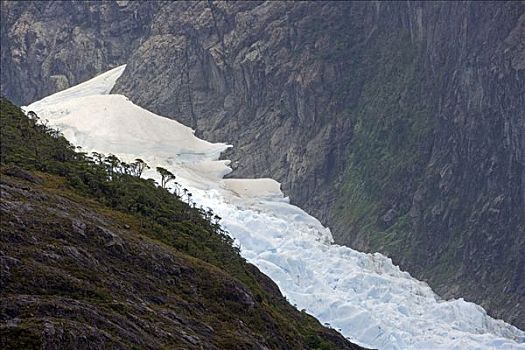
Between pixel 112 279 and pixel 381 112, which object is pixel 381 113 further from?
pixel 112 279

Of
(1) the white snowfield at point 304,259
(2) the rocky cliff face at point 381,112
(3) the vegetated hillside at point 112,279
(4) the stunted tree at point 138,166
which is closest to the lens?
(3) the vegetated hillside at point 112,279

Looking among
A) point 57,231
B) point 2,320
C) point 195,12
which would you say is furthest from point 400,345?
point 195,12

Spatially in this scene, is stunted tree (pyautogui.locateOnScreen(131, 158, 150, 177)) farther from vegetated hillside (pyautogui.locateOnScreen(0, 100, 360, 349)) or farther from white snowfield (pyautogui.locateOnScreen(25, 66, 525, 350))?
vegetated hillside (pyautogui.locateOnScreen(0, 100, 360, 349))

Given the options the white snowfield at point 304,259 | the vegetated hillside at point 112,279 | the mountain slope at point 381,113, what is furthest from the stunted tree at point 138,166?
the mountain slope at point 381,113

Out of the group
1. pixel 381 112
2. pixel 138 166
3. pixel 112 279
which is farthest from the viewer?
pixel 381 112

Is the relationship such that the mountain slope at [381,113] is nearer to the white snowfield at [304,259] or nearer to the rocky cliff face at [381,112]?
the rocky cliff face at [381,112]

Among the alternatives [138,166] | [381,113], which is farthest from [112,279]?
[381,113]

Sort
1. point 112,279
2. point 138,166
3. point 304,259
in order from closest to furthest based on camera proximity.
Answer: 1. point 112,279
2. point 138,166
3. point 304,259
